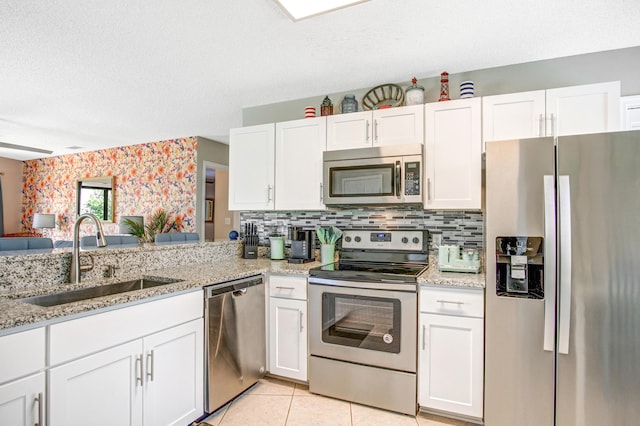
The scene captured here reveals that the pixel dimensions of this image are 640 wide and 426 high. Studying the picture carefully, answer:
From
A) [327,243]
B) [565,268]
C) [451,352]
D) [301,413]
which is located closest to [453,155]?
[565,268]

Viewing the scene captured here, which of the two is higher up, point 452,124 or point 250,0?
point 250,0

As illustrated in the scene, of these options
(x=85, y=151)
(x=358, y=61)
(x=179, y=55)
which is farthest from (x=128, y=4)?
(x=85, y=151)

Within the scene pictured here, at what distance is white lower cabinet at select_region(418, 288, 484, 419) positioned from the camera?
6.36 feet

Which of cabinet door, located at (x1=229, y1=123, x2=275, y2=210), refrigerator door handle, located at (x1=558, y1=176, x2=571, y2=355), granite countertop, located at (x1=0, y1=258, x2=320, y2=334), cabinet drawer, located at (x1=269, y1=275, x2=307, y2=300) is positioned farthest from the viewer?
cabinet door, located at (x1=229, y1=123, x2=275, y2=210)

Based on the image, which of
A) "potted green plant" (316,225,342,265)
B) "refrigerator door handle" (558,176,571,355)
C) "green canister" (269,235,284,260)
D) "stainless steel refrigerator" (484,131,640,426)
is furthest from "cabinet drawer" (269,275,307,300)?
"refrigerator door handle" (558,176,571,355)

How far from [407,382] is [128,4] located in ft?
8.97

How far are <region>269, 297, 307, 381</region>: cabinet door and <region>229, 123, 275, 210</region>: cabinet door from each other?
91cm

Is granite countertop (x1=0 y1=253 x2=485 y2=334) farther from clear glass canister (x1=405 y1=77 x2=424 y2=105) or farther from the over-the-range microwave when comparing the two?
clear glass canister (x1=405 y1=77 x2=424 y2=105)

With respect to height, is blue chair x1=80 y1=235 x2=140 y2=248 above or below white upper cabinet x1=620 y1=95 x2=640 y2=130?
below

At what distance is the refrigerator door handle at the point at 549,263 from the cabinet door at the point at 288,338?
1.44 m

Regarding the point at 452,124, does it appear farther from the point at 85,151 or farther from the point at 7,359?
the point at 85,151

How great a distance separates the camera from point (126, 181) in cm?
593

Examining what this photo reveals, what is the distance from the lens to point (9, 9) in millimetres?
1920

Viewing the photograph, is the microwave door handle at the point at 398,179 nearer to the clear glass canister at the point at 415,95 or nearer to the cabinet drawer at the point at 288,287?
the clear glass canister at the point at 415,95
